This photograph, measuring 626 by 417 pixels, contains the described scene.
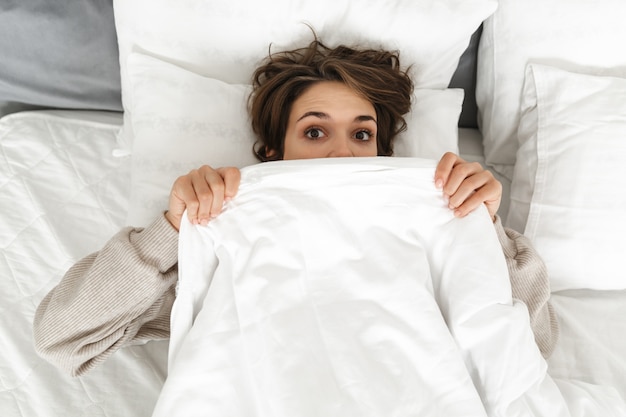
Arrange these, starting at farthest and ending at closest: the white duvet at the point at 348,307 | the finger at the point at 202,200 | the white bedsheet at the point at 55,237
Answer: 1. the white bedsheet at the point at 55,237
2. the finger at the point at 202,200
3. the white duvet at the point at 348,307

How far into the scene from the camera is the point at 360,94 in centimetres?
113

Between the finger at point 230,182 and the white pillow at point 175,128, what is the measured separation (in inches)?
9.9

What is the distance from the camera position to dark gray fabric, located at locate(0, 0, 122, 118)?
1.19 m

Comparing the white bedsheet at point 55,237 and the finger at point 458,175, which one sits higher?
the finger at point 458,175

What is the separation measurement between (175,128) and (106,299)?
16.2 inches

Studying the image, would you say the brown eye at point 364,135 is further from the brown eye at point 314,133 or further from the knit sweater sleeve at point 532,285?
the knit sweater sleeve at point 532,285

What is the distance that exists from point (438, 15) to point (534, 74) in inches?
10.7

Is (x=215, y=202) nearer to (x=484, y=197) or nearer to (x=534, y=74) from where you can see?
(x=484, y=197)

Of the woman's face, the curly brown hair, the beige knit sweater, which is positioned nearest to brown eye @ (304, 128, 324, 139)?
the woman's face

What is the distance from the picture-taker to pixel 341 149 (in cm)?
105

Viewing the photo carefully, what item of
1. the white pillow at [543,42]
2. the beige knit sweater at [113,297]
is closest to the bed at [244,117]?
the white pillow at [543,42]

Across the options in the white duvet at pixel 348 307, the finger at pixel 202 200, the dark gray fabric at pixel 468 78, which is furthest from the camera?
the dark gray fabric at pixel 468 78

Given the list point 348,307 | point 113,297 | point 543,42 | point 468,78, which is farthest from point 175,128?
point 543,42

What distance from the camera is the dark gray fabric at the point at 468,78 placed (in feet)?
4.49
